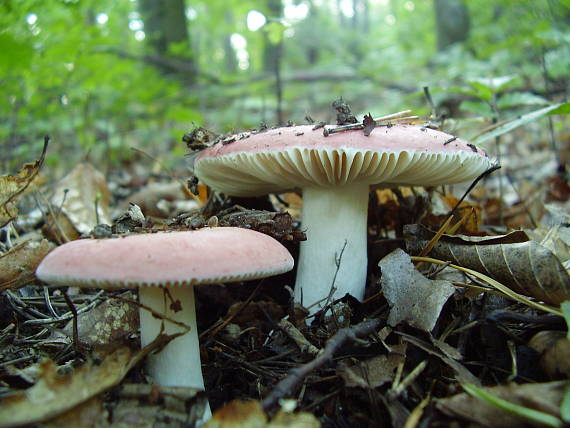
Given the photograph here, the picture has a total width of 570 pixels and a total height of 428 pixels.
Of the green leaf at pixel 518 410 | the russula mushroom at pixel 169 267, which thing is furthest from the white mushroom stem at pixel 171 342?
the green leaf at pixel 518 410

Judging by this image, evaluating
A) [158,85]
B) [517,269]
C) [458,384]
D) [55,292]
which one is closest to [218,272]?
[458,384]

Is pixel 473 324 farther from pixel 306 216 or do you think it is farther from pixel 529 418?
pixel 306 216

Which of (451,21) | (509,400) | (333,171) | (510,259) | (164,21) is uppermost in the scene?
(164,21)

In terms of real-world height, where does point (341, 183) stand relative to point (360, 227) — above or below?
above

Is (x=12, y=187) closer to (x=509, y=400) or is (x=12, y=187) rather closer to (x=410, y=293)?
(x=410, y=293)

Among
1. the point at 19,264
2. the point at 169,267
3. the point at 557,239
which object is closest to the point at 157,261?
the point at 169,267

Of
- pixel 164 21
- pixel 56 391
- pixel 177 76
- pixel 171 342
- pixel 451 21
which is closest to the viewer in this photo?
pixel 56 391

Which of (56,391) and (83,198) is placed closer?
(56,391)
